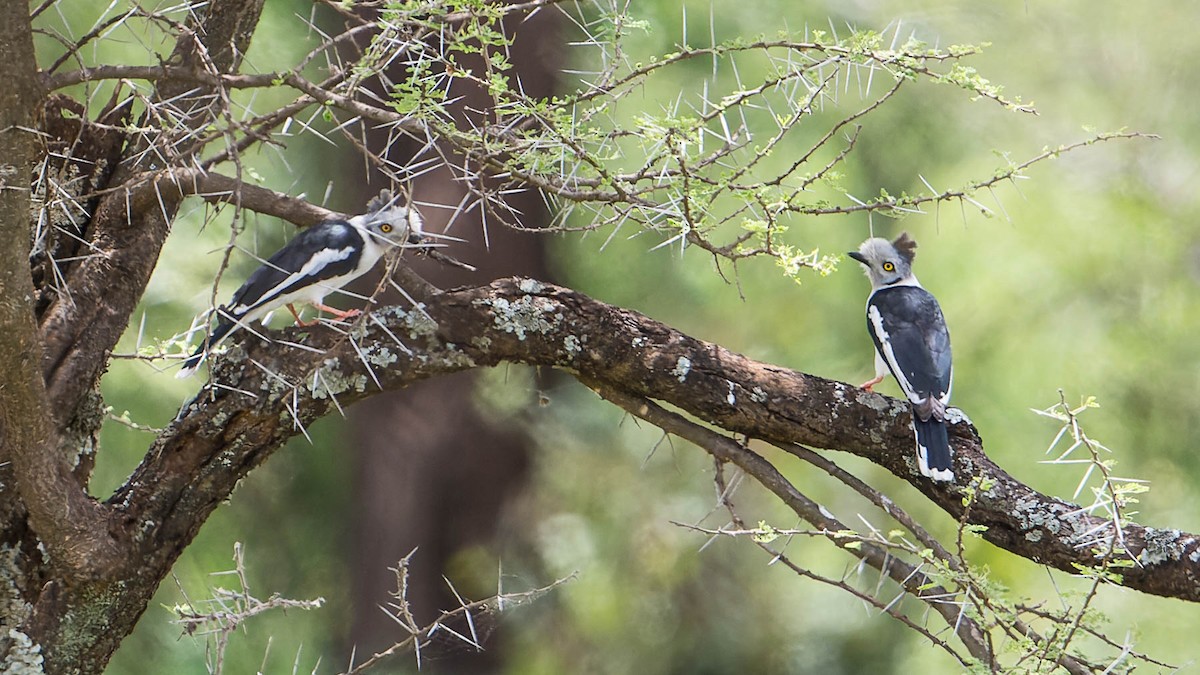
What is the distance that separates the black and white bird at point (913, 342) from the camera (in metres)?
2.46

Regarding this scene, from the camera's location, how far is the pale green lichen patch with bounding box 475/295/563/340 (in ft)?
7.95

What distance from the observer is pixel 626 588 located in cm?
476

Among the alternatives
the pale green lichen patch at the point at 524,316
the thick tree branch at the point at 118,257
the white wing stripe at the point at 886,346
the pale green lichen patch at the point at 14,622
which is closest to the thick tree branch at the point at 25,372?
the pale green lichen patch at the point at 14,622

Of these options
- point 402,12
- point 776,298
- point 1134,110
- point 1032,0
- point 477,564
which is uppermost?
point 1032,0

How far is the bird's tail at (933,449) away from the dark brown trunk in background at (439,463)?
8.88ft

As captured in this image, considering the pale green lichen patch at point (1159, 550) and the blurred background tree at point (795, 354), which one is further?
the blurred background tree at point (795, 354)

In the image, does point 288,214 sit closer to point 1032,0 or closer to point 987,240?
point 987,240

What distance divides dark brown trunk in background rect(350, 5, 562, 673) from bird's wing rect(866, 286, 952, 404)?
1.81 metres

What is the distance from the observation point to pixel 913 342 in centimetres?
334

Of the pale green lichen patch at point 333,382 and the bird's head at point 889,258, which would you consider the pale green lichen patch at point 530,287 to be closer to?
the pale green lichen patch at point 333,382

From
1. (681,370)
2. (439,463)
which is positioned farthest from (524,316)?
(439,463)

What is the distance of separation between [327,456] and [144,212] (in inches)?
→ 123

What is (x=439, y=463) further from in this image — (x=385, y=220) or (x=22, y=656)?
(x=22, y=656)

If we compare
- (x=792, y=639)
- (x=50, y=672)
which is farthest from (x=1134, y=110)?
(x=50, y=672)
